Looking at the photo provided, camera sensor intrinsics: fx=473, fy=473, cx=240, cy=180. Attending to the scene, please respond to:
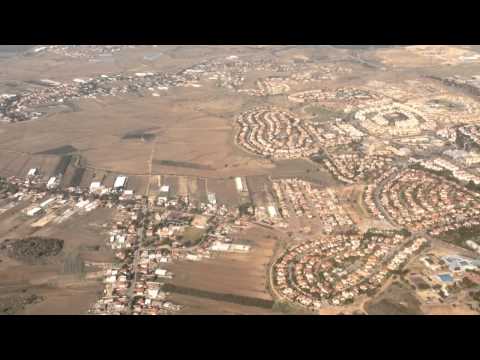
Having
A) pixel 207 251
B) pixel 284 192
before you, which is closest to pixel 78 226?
pixel 207 251

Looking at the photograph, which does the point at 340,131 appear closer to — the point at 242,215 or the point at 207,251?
the point at 242,215

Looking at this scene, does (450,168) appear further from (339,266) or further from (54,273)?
(54,273)

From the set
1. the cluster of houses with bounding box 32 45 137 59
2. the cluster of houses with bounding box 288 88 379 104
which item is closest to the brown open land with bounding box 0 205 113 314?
the cluster of houses with bounding box 288 88 379 104

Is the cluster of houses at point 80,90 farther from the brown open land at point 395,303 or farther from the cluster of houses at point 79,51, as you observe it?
the brown open land at point 395,303

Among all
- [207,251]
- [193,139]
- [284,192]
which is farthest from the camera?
[193,139]

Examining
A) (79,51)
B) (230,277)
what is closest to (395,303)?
(230,277)

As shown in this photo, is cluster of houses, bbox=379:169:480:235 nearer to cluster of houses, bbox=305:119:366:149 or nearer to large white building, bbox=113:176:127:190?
cluster of houses, bbox=305:119:366:149

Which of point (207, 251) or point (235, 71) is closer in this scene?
point (207, 251)
